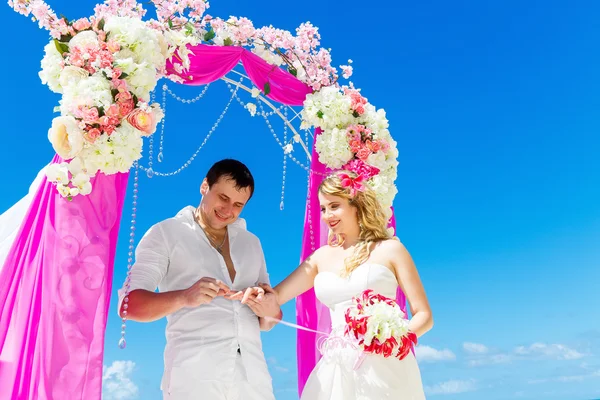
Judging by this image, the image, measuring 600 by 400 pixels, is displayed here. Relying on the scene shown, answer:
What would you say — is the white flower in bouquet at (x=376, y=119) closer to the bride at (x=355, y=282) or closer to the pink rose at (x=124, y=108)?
the bride at (x=355, y=282)

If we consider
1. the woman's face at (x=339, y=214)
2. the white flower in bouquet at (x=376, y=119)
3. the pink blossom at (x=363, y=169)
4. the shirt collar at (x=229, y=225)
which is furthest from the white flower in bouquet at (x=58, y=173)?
the white flower in bouquet at (x=376, y=119)

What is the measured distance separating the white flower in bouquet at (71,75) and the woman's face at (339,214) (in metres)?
2.01

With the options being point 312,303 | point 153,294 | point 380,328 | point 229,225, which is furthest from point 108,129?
point 312,303

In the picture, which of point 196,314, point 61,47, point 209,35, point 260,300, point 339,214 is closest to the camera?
point 61,47

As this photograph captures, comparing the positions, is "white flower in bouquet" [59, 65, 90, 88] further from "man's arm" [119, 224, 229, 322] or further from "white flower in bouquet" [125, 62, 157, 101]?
"man's arm" [119, 224, 229, 322]

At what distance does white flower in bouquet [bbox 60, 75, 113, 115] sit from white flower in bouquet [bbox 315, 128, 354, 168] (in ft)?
7.65

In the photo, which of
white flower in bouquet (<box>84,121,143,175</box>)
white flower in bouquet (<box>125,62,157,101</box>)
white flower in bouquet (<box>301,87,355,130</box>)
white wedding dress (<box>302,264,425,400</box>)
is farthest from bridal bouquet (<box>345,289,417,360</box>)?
white flower in bouquet (<box>301,87,355,130</box>)

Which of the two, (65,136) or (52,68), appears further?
(52,68)

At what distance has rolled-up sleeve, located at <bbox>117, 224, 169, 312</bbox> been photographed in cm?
450

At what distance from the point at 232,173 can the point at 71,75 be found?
1.34 metres

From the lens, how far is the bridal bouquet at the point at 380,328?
13.8 feet

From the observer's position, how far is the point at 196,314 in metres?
4.55

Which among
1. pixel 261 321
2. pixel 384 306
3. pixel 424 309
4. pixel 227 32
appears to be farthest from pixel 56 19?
pixel 424 309

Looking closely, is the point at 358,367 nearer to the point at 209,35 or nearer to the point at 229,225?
the point at 229,225
